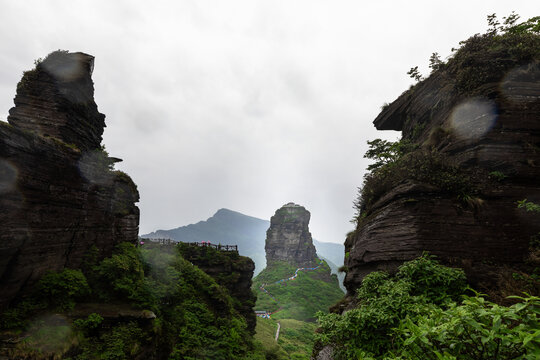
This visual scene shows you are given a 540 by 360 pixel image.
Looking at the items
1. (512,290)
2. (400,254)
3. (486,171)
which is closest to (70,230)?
(400,254)

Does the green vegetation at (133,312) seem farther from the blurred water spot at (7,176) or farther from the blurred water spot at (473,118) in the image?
the blurred water spot at (473,118)

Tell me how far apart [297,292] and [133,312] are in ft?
199

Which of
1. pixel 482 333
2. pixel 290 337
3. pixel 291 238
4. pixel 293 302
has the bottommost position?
pixel 290 337

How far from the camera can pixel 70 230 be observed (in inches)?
444

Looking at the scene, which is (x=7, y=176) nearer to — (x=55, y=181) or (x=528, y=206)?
(x=55, y=181)

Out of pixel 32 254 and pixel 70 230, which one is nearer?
pixel 32 254

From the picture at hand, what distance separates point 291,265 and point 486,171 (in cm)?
8663

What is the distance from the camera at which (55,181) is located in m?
10.4

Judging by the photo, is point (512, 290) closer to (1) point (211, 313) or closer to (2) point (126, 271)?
(2) point (126, 271)

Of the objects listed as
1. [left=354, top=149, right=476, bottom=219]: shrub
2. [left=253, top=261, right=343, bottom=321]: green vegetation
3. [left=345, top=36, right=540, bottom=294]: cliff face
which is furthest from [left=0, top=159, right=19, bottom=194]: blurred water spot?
[left=253, top=261, right=343, bottom=321]: green vegetation

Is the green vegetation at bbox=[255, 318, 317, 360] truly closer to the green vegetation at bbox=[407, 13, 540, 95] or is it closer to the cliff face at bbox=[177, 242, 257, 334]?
the cliff face at bbox=[177, 242, 257, 334]

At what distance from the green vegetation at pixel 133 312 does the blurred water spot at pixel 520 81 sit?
19.9m

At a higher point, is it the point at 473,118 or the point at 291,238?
the point at 473,118

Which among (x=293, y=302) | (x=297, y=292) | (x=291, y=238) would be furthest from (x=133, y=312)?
(x=291, y=238)
